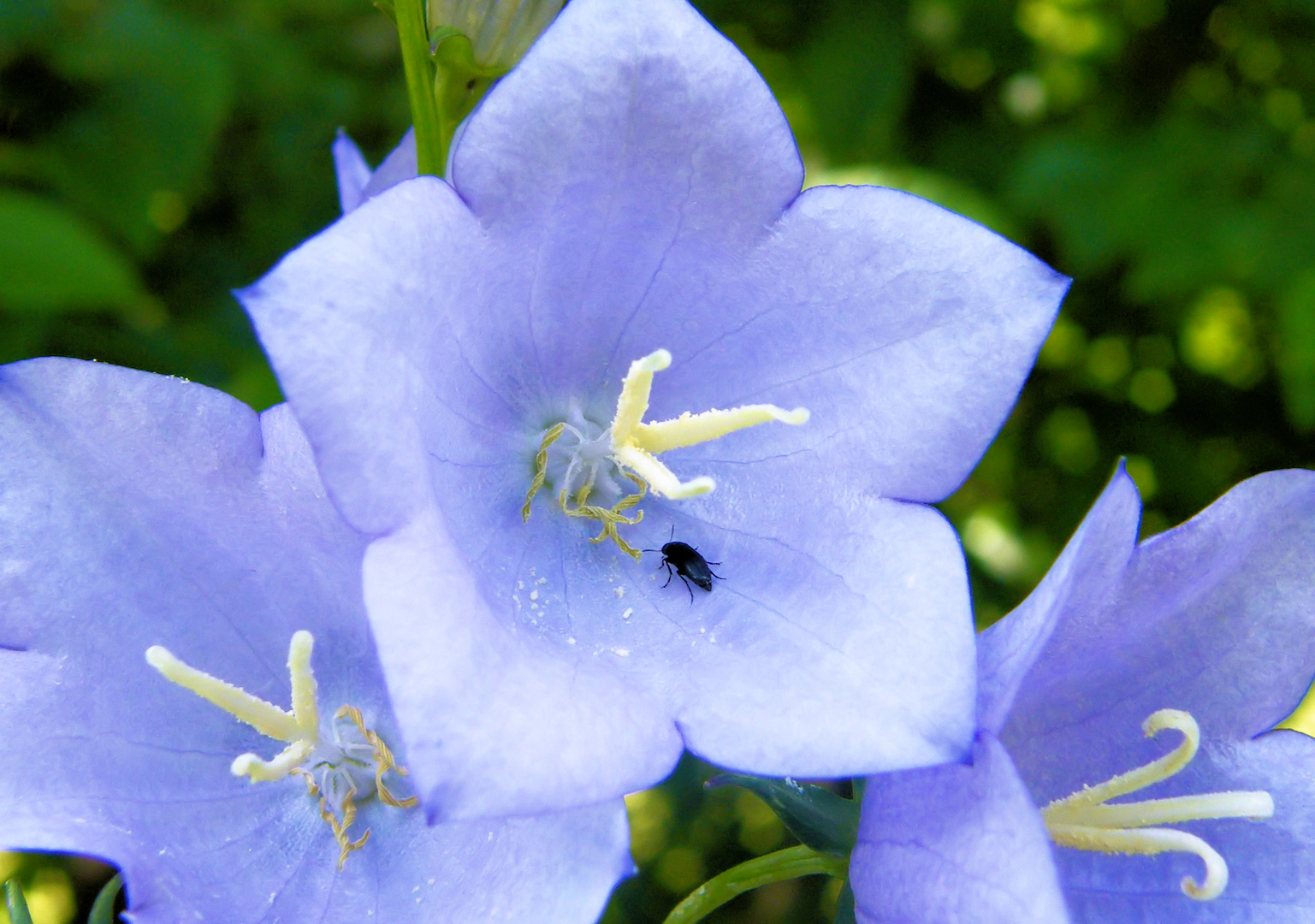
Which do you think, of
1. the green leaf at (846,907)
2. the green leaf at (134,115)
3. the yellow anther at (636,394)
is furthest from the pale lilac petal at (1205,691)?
the green leaf at (134,115)

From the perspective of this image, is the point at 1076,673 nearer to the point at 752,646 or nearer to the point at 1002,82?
the point at 752,646

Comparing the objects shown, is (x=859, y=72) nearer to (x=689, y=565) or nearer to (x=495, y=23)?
(x=495, y=23)

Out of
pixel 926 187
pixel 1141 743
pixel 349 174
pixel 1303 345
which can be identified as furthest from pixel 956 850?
pixel 926 187

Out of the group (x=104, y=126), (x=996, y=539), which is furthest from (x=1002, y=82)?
(x=104, y=126)

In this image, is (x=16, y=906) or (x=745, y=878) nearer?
(x=16, y=906)

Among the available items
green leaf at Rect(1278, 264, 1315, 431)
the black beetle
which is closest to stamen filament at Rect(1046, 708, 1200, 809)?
the black beetle
